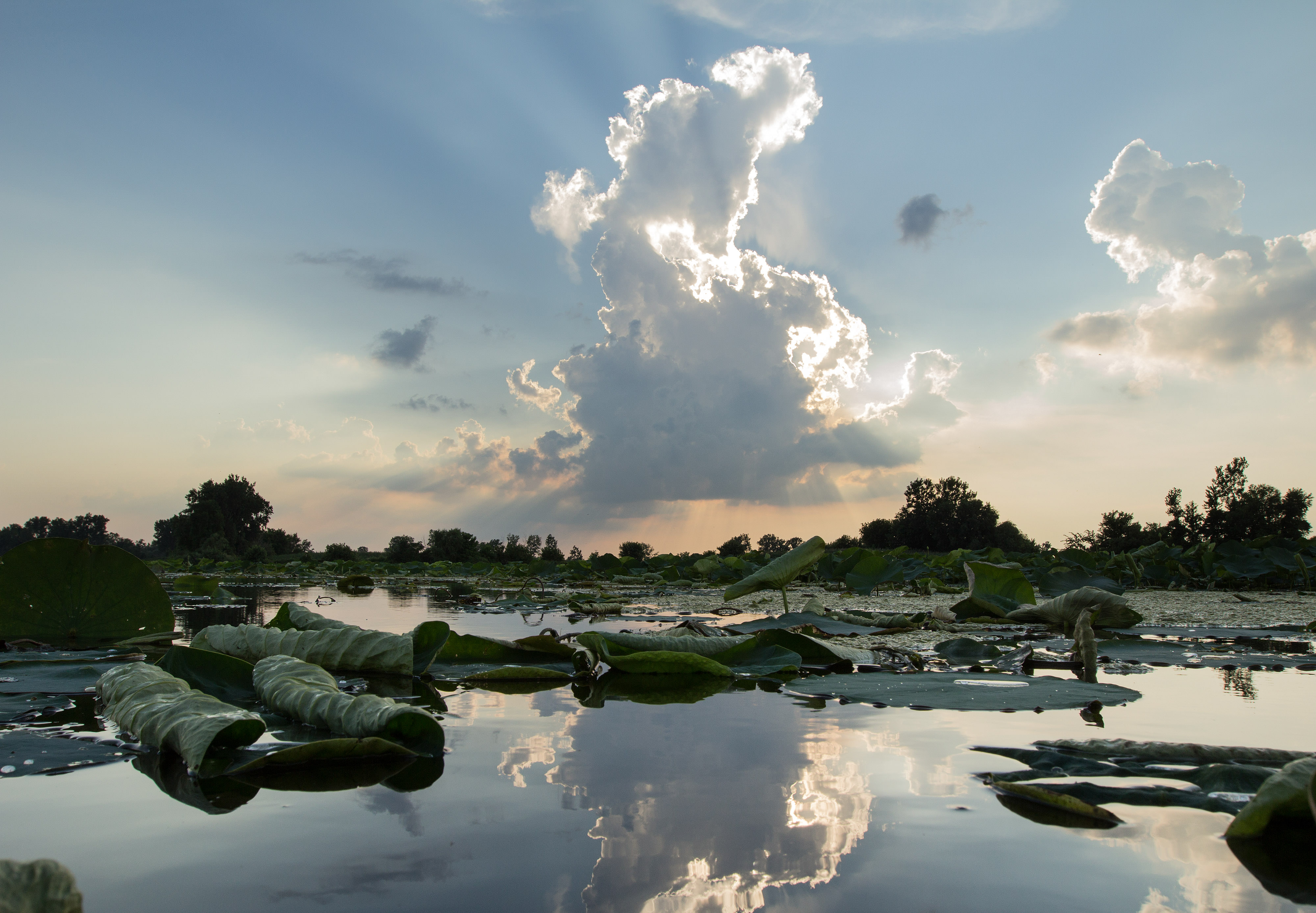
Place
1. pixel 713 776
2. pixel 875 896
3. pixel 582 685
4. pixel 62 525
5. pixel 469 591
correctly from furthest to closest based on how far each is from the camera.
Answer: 1. pixel 62 525
2. pixel 469 591
3. pixel 582 685
4. pixel 713 776
5. pixel 875 896

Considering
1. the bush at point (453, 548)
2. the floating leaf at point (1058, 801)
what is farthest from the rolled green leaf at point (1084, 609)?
the bush at point (453, 548)

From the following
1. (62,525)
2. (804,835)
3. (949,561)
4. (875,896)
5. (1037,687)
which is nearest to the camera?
(875,896)

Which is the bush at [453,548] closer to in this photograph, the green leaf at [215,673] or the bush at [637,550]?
the bush at [637,550]

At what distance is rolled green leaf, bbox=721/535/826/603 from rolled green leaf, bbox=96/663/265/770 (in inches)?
96.1

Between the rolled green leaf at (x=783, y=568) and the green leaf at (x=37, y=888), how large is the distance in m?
3.07

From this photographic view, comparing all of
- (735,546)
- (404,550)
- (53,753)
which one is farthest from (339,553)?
(53,753)

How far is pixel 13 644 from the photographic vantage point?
270 centimetres

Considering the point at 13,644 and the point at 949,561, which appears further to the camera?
the point at 949,561

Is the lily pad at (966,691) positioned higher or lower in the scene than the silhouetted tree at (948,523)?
lower

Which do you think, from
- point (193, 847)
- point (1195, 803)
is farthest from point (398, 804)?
point (1195, 803)

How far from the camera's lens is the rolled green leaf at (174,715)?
3.39ft

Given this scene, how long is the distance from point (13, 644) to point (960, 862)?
3278mm

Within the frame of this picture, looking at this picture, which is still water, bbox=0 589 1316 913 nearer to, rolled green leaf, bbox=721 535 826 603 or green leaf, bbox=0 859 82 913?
green leaf, bbox=0 859 82 913

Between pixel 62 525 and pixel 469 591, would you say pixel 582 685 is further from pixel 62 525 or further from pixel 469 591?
pixel 62 525
